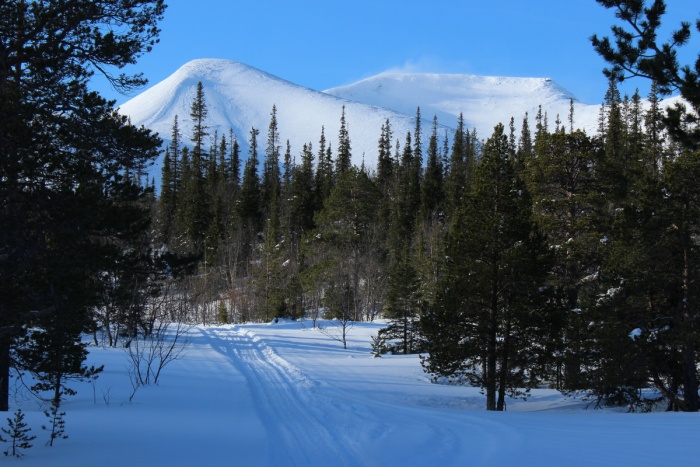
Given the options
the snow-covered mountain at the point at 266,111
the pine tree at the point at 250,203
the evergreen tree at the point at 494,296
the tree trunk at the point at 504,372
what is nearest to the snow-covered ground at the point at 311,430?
the tree trunk at the point at 504,372

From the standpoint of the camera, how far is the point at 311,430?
9039mm

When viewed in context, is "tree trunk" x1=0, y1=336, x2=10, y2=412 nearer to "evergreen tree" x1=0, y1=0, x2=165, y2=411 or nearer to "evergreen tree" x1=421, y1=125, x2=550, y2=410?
"evergreen tree" x1=0, y1=0, x2=165, y2=411

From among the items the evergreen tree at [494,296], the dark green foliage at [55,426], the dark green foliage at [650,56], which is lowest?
the dark green foliage at [55,426]

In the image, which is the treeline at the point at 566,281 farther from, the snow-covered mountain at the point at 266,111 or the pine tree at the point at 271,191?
the snow-covered mountain at the point at 266,111

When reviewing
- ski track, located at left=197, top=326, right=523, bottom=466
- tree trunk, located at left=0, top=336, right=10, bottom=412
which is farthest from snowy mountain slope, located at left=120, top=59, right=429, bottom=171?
tree trunk, located at left=0, top=336, right=10, bottom=412

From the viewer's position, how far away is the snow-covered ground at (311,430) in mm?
7008

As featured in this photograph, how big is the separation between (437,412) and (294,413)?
2949 mm

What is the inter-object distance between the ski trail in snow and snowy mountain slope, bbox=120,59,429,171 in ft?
348

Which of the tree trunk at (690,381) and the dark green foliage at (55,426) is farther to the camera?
the tree trunk at (690,381)

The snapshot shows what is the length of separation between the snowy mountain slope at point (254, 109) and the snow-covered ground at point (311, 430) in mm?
109709

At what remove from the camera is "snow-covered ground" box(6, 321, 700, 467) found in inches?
276

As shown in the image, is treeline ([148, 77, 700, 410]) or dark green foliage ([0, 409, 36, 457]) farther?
treeline ([148, 77, 700, 410])

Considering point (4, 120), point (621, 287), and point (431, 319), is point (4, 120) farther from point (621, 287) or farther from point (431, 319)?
point (621, 287)

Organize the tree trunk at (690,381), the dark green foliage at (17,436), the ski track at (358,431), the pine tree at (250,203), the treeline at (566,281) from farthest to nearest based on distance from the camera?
the pine tree at (250,203)
the treeline at (566,281)
the tree trunk at (690,381)
the ski track at (358,431)
the dark green foliage at (17,436)
